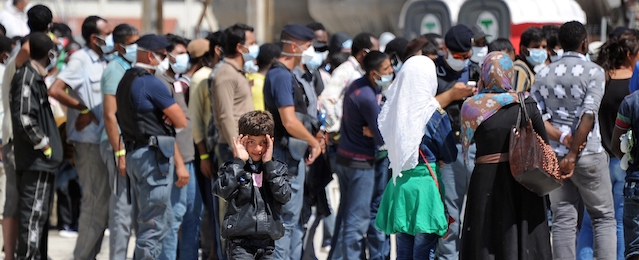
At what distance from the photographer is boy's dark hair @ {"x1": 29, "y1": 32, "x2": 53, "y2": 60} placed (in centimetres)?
758

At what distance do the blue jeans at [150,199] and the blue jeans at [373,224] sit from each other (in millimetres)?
1503

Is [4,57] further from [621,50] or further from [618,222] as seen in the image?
[618,222]

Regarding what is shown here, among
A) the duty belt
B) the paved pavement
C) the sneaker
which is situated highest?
the duty belt

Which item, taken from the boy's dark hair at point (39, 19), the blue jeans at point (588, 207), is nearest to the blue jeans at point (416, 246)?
the blue jeans at point (588, 207)

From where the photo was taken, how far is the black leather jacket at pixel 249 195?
5.67 meters

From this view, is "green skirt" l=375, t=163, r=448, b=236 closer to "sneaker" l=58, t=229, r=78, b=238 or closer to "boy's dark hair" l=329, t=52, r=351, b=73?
"boy's dark hair" l=329, t=52, r=351, b=73

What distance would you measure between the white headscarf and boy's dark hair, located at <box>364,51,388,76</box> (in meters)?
0.89

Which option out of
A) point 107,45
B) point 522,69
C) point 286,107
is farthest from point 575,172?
point 107,45

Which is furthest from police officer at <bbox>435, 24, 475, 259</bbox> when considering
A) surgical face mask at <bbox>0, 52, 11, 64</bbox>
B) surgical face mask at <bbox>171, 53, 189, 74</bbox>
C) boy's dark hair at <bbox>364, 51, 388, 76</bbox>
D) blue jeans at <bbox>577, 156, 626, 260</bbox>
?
surgical face mask at <bbox>0, 52, 11, 64</bbox>

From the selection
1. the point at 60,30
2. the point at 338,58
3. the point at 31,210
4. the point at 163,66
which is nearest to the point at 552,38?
the point at 338,58

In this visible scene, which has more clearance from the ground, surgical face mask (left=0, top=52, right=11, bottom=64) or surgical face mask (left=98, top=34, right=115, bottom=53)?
surgical face mask (left=98, top=34, right=115, bottom=53)

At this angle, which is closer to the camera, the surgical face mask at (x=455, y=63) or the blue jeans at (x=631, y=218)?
the blue jeans at (x=631, y=218)

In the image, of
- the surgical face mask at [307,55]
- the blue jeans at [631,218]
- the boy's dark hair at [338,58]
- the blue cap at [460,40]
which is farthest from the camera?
the boy's dark hair at [338,58]

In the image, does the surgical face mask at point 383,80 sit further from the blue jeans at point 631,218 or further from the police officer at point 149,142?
the blue jeans at point 631,218
